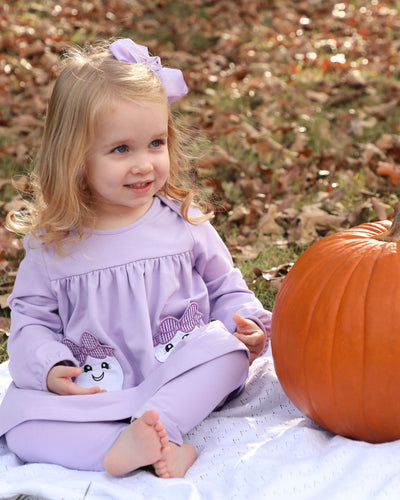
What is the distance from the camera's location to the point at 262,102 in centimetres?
575

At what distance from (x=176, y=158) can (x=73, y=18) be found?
5.72m

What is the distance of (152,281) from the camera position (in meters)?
2.45

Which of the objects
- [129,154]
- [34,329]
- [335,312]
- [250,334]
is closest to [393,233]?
[335,312]

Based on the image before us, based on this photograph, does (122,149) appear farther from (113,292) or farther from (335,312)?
(335,312)

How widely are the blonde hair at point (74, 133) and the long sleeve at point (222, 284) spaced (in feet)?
0.28

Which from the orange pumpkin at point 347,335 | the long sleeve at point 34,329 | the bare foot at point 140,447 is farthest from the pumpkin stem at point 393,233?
the long sleeve at point 34,329

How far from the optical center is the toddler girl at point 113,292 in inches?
85.4

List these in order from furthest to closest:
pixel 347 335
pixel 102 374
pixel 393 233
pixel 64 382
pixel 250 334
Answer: pixel 250 334 < pixel 102 374 < pixel 64 382 < pixel 393 233 < pixel 347 335

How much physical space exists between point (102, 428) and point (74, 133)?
931 millimetres

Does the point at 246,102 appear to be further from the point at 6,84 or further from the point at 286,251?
the point at 286,251

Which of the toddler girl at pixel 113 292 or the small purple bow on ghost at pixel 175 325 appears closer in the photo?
the toddler girl at pixel 113 292

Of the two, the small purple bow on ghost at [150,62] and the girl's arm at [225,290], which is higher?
the small purple bow on ghost at [150,62]

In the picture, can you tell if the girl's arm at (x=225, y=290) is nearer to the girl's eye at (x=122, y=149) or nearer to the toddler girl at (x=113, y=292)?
the toddler girl at (x=113, y=292)

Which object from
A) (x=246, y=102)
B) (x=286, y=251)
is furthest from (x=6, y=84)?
(x=286, y=251)
